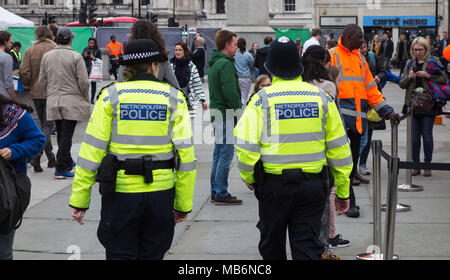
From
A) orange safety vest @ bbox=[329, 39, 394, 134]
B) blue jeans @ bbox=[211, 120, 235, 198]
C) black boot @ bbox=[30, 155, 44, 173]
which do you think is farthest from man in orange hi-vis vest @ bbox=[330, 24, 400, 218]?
black boot @ bbox=[30, 155, 44, 173]

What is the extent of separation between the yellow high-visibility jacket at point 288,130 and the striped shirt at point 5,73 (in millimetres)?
5812

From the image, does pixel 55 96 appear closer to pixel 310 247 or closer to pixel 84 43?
pixel 310 247

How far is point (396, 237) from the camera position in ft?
23.4

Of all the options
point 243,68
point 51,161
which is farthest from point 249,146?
point 243,68

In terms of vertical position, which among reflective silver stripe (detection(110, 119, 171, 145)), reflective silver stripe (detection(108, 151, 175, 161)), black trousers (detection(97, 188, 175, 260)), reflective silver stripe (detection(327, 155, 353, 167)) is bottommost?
black trousers (detection(97, 188, 175, 260))

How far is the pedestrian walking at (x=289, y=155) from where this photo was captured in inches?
188

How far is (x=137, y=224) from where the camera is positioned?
4582 mm

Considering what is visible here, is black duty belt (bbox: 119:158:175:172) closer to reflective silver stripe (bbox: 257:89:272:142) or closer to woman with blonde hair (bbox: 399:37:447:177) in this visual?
reflective silver stripe (bbox: 257:89:272:142)

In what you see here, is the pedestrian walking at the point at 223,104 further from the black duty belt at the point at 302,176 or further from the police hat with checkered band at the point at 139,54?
the police hat with checkered band at the point at 139,54

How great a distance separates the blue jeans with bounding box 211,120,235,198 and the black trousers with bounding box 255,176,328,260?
360 centimetres

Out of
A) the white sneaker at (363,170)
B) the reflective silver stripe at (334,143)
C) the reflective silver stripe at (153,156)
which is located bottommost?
the white sneaker at (363,170)

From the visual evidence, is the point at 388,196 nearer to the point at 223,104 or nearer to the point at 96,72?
the point at 223,104

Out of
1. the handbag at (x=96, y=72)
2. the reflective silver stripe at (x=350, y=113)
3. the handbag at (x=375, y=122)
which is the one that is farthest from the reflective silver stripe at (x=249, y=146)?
the handbag at (x=96, y=72)

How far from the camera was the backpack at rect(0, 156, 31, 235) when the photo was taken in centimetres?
447
